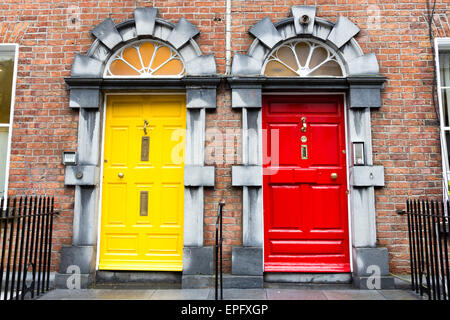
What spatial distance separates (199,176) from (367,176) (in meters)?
2.17

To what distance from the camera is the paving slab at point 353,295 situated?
12.2ft

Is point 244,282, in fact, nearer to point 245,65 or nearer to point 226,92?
point 226,92

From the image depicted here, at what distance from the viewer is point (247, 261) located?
4.13 meters

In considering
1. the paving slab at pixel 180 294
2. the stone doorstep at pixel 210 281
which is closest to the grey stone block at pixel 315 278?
the stone doorstep at pixel 210 281

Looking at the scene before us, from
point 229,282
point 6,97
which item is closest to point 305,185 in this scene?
point 229,282

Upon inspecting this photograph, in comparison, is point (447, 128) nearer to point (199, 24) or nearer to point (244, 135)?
point (244, 135)

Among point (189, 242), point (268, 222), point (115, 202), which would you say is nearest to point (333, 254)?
point (268, 222)

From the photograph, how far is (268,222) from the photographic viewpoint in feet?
14.5

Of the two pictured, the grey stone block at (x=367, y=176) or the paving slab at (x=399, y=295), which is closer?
the paving slab at (x=399, y=295)

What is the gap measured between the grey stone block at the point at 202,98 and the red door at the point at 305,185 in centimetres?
76

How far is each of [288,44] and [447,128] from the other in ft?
8.06

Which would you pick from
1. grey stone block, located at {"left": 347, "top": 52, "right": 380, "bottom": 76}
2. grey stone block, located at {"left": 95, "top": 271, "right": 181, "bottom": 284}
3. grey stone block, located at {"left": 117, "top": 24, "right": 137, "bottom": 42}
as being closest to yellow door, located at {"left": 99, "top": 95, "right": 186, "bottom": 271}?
grey stone block, located at {"left": 95, "top": 271, "right": 181, "bottom": 284}

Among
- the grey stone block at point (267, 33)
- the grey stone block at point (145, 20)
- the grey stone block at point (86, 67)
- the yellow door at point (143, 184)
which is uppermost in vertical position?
the grey stone block at point (145, 20)

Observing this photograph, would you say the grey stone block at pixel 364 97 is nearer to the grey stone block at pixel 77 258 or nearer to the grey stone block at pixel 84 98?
the grey stone block at pixel 84 98
